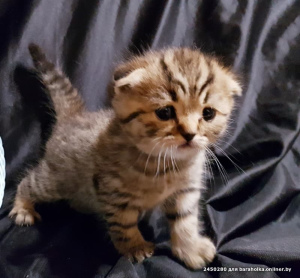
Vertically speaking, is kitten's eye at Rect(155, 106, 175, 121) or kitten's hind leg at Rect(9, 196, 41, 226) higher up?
kitten's eye at Rect(155, 106, 175, 121)

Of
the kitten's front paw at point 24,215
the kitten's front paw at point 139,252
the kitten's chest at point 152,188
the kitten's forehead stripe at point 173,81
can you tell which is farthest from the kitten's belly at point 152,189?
Result: the kitten's front paw at point 24,215

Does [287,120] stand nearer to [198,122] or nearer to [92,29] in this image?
[198,122]

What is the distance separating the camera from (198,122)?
34.5 inches

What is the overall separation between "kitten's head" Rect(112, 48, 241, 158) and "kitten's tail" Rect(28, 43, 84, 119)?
0.35m

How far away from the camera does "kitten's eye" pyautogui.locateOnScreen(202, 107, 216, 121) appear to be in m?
0.90

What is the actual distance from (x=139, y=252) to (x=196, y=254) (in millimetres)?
148

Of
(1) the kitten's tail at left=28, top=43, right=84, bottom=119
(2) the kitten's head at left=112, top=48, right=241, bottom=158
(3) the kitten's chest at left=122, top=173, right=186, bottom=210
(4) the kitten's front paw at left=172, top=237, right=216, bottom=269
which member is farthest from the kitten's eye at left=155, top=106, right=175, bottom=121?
(1) the kitten's tail at left=28, top=43, right=84, bottom=119

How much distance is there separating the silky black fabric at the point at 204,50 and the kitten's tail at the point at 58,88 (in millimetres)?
50

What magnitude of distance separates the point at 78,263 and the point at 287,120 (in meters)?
0.79

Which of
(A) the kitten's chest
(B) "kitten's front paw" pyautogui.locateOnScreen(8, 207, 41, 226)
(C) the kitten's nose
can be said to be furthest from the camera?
(B) "kitten's front paw" pyautogui.locateOnScreen(8, 207, 41, 226)

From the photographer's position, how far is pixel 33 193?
120 cm

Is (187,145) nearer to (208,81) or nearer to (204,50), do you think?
(208,81)

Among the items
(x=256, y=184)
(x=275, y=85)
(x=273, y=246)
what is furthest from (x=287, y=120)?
(x=273, y=246)

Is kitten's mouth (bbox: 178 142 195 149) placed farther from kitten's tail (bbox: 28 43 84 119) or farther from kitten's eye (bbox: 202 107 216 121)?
kitten's tail (bbox: 28 43 84 119)
